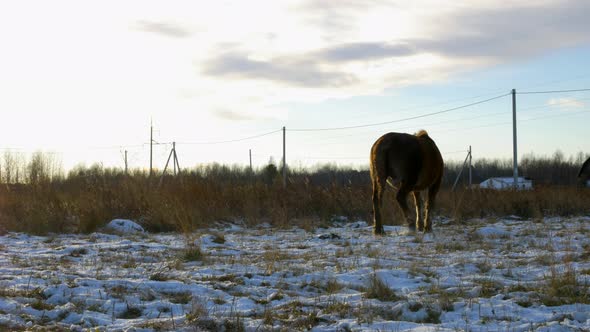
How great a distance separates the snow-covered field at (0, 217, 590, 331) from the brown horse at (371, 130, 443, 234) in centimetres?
135

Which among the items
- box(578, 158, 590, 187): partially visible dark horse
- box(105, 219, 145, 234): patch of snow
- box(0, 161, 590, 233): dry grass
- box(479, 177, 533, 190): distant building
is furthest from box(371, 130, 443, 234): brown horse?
box(479, 177, 533, 190): distant building

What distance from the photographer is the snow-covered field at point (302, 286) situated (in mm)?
4285

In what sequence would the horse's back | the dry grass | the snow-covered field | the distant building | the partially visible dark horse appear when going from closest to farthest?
the snow-covered field
the partially visible dark horse
the horse's back
the dry grass
the distant building

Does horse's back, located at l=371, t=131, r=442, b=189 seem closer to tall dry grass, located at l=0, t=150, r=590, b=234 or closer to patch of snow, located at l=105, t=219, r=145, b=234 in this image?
tall dry grass, located at l=0, t=150, r=590, b=234

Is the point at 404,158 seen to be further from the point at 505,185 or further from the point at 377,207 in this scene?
the point at 505,185

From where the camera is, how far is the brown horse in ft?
32.9

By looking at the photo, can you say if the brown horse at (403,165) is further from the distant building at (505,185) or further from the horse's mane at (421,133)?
the distant building at (505,185)

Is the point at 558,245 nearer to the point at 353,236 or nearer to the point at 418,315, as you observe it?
the point at 353,236

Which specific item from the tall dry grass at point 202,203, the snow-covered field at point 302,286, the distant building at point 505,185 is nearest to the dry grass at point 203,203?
the tall dry grass at point 202,203

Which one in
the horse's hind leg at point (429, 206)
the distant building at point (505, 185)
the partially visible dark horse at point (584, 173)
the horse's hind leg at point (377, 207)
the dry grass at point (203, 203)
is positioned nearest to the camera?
the partially visible dark horse at point (584, 173)

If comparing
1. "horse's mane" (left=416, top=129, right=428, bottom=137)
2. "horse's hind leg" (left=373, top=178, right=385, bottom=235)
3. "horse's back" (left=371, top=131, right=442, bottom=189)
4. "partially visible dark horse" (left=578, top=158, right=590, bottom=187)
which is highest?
"horse's mane" (left=416, top=129, right=428, bottom=137)

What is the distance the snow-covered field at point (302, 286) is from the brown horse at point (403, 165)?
4.42 feet

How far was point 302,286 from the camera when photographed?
560cm

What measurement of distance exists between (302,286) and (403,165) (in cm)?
488
